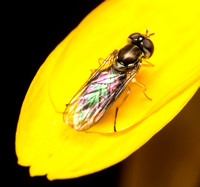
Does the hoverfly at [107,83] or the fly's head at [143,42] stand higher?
the fly's head at [143,42]

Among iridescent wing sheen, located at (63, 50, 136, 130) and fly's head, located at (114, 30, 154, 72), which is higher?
fly's head, located at (114, 30, 154, 72)

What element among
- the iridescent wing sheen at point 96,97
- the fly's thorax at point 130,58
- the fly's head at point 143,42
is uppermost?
the fly's head at point 143,42

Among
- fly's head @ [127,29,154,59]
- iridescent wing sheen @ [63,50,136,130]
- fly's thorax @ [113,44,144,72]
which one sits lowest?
iridescent wing sheen @ [63,50,136,130]

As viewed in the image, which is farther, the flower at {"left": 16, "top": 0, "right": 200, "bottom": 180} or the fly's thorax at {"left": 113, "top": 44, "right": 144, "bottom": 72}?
the fly's thorax at {"left": 113, "top": 44, "right": 144, "bottom": 72}

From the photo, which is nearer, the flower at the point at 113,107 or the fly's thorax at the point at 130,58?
the flower at the point at 113,107

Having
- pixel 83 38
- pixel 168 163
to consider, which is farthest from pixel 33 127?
pixel 168 163
